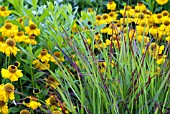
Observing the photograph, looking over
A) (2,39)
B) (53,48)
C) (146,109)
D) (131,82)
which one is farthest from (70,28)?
(146,109)

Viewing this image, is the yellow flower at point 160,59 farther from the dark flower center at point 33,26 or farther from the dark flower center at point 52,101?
the dark flower center at point 33,26

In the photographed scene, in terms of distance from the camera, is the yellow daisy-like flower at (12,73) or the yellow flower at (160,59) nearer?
the yellow daisy-like flower at (12,73)

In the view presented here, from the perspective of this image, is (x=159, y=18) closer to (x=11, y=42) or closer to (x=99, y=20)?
(x=99, y=20)

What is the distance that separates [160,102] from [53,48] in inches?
32.9

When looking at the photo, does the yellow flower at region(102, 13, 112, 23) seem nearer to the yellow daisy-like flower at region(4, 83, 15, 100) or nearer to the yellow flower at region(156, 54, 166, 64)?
the yellow flower at region(156, 54, 166, 64)

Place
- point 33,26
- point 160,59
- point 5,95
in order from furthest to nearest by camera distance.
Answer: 1. point 33,26
2. point 160,59
3. point 5,95

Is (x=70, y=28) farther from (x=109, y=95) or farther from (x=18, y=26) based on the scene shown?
(x=109, y=95)

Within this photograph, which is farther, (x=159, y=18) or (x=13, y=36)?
(x=159, y=18)

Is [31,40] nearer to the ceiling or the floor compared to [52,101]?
nearer to the ceiling

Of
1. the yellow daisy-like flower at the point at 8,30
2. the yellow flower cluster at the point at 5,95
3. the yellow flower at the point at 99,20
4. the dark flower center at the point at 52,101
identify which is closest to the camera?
the yellow flower cluster at the point at 5,95

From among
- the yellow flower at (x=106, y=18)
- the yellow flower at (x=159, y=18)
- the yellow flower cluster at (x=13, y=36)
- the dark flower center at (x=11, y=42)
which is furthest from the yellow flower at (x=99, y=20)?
the dark flower center at (x=11, y=42)

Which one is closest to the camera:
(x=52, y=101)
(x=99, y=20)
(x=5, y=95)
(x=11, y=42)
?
(x=5, y=95)

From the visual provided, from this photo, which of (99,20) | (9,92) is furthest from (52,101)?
(99,20)

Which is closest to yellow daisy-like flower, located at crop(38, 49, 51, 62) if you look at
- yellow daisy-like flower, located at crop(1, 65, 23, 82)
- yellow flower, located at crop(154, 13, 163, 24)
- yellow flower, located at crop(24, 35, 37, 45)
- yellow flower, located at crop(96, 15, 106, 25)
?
yellow flower, located at crop(24, 35, 37, 45)
